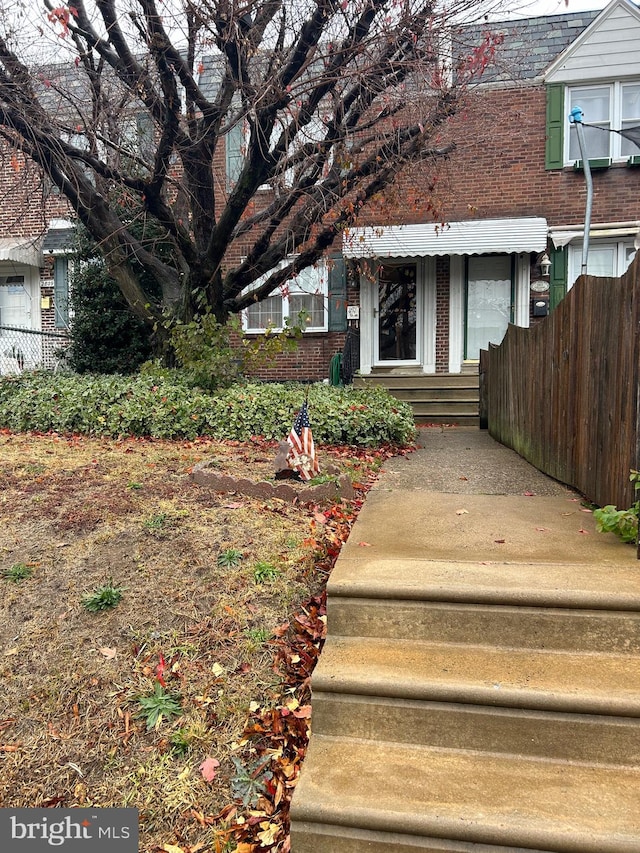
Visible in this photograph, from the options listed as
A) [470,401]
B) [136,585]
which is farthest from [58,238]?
[136,585]

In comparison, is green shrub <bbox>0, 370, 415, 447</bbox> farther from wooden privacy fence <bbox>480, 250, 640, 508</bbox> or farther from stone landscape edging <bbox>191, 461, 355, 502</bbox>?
stone landscape edging <bbox>191, 461, 355, 502</bbox>

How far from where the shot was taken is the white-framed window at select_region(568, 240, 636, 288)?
1098cm

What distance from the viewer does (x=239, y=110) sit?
7129mm

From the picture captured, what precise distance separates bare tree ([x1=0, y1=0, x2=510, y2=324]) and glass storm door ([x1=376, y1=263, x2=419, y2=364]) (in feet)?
10.2

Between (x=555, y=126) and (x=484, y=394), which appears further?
(x=555, y=126)

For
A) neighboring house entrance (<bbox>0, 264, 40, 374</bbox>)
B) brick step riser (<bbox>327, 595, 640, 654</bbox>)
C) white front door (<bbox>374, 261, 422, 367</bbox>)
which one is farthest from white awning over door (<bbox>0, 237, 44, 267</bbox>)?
brick step riser (<bbox>327, 595, 640, 654</bbox>)

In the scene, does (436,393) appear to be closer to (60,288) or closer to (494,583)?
(494,583)

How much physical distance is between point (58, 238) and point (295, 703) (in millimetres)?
12713

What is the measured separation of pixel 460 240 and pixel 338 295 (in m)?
2.50

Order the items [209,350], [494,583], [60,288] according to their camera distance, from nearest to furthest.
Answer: [494,583]
[209,350]
[60,288]

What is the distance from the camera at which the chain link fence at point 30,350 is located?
11.8 meters

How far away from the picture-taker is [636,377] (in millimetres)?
3070

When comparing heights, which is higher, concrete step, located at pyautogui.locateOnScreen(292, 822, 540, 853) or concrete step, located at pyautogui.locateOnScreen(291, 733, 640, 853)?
concrete step, located at pyautogui.locateOnScreen(291, 733, 640, 853)

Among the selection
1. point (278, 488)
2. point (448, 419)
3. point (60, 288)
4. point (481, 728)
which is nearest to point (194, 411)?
point (278, 488)
